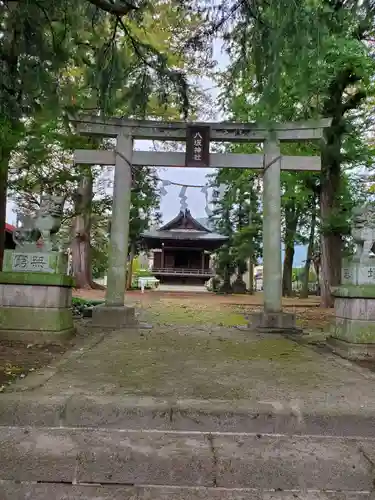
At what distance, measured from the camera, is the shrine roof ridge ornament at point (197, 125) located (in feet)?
27.3

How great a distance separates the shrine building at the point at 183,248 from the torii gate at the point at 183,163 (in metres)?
20.9

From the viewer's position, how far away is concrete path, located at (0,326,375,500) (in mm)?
2424

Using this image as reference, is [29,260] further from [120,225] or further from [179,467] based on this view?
[179,467]

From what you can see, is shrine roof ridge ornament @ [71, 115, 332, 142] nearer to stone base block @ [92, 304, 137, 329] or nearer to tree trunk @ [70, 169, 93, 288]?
stone base block @ [92, 304, 137, 329]

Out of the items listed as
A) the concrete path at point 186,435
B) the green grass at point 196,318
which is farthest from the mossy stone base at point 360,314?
the green grass at point 196,318

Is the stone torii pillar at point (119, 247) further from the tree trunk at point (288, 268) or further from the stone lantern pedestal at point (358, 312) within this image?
the tree trunk at point (288, 268)

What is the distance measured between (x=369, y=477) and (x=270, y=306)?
5.65 meters

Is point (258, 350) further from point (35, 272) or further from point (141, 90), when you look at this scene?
point (141, 90)

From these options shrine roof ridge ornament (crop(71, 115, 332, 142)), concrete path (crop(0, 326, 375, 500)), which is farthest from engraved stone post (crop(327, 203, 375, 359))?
shrine roof ridge ornament (crop(71, 115, 332, 142))

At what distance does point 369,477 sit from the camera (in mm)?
2502

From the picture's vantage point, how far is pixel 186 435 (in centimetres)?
289

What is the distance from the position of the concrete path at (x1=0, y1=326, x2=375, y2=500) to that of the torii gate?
375 cm

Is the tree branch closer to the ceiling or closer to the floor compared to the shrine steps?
closer to the ceiling

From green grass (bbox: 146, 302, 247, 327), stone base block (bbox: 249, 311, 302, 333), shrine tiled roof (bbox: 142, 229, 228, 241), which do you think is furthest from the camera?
shrine tiled roof (bbox: 142, 229, 228, 241)
